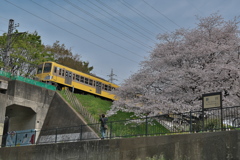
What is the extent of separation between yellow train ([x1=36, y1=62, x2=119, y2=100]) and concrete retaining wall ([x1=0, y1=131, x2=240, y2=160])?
1553cm

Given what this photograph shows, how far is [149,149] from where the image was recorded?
46.4 feet

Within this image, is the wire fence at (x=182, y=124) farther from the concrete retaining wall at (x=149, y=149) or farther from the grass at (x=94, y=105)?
the grass at (x=94, y=105)

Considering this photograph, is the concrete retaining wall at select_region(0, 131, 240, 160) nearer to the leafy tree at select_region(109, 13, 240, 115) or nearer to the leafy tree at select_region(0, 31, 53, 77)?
the leafy tree at select_region(109, 13, 240, 115)

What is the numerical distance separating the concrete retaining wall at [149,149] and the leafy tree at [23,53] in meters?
22.6

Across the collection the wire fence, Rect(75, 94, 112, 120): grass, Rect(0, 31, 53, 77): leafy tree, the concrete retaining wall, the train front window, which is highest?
Rect(0, 31, 53, 77): leafy tree

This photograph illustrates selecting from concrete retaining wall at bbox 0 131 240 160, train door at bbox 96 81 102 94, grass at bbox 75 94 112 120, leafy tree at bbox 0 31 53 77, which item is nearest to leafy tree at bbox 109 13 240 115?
grass at bbox 75 94 112 120

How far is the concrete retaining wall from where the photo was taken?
11.8 meters

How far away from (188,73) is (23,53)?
25.8 meters

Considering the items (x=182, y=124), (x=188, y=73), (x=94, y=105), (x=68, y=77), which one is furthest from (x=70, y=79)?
(x=182, y=124)

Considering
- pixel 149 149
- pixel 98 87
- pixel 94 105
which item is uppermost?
pixel 98 87

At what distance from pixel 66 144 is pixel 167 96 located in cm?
999

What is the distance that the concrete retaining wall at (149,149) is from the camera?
1177cm

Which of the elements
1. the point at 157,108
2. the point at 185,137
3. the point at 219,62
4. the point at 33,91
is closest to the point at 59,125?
the point at 33,91

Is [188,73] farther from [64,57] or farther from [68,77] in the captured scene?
[64,57]
